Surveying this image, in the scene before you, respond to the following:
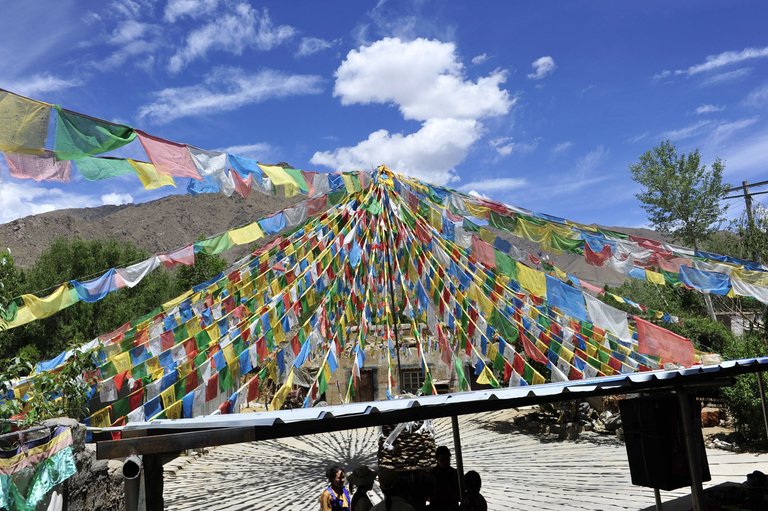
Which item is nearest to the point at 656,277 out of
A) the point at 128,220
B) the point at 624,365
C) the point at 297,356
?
the point at 624,365

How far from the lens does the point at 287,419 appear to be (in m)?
3.48

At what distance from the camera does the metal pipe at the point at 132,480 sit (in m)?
2.99

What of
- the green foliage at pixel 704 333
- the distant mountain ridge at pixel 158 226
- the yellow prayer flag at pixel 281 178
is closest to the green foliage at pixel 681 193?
the green foliage at pixel 704 333

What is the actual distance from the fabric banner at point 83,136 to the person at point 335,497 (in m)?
4.39

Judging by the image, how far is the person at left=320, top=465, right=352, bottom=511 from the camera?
644 centimetres

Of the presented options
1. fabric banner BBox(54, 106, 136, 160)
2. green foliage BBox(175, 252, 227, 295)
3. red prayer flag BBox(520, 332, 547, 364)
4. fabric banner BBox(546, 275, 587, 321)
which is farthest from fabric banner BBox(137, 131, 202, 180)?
green foliage BBox(175, 252, 227, 295)

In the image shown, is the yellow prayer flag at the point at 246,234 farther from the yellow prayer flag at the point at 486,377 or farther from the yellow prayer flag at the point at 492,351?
the yellow prayer flag at the point at 492,351

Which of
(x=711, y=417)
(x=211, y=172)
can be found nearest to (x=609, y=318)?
(x=211, y=172)

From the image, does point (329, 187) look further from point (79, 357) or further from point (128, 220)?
point (128, 220)

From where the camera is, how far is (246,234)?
9.07 m

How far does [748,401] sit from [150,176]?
551 inches

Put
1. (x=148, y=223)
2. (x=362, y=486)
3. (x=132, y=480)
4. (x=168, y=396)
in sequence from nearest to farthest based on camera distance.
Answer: (x=132, y=480)
(x=362, y=486)
(x=168, y=396)
(x=148, y=223)

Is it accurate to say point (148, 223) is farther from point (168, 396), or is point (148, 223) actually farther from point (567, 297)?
point (567, 297)

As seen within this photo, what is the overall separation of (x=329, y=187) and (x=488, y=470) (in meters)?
8.36
